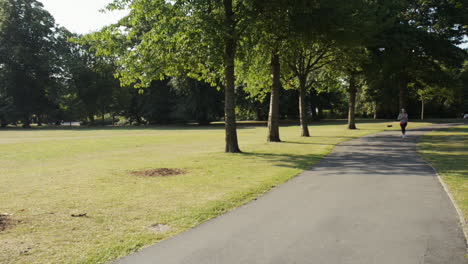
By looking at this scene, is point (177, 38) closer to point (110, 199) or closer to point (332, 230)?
point (110, 199)

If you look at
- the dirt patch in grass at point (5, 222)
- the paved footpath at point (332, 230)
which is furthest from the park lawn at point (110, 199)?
the paved footpath at point (332, 230)

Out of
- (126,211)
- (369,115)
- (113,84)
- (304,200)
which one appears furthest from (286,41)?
(369,115)

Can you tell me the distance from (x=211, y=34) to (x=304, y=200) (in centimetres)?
872

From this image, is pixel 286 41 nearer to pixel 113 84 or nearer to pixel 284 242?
pixel 284 242

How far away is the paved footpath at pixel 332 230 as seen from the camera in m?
4.27

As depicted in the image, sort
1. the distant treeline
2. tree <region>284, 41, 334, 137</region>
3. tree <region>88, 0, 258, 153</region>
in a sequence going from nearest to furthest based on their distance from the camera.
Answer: tree <region>88, 0, 258, 153</region> → the distant treeline → tree <region>284, 41, 334, 137</region>

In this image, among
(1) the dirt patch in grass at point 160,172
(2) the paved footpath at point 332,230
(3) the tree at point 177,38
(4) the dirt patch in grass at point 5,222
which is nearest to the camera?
(2) the paved footpath at point 332,230

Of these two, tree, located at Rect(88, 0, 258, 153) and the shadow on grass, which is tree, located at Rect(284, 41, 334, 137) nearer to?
tree, located at Rect(88, 0, 258, 153)

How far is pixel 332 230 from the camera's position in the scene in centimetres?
520

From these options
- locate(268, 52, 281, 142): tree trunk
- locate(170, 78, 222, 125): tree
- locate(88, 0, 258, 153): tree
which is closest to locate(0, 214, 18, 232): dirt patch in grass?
locate(88, 0, 258, 153): tree

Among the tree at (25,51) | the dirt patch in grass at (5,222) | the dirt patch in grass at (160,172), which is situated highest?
the tree at (25,51)

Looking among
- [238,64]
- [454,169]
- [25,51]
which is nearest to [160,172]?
[454,169]

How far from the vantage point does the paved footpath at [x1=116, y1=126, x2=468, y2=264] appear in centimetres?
427

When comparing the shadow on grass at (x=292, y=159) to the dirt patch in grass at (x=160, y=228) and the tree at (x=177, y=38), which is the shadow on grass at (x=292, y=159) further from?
the dirt patch in grass at (x=160, y=228)
